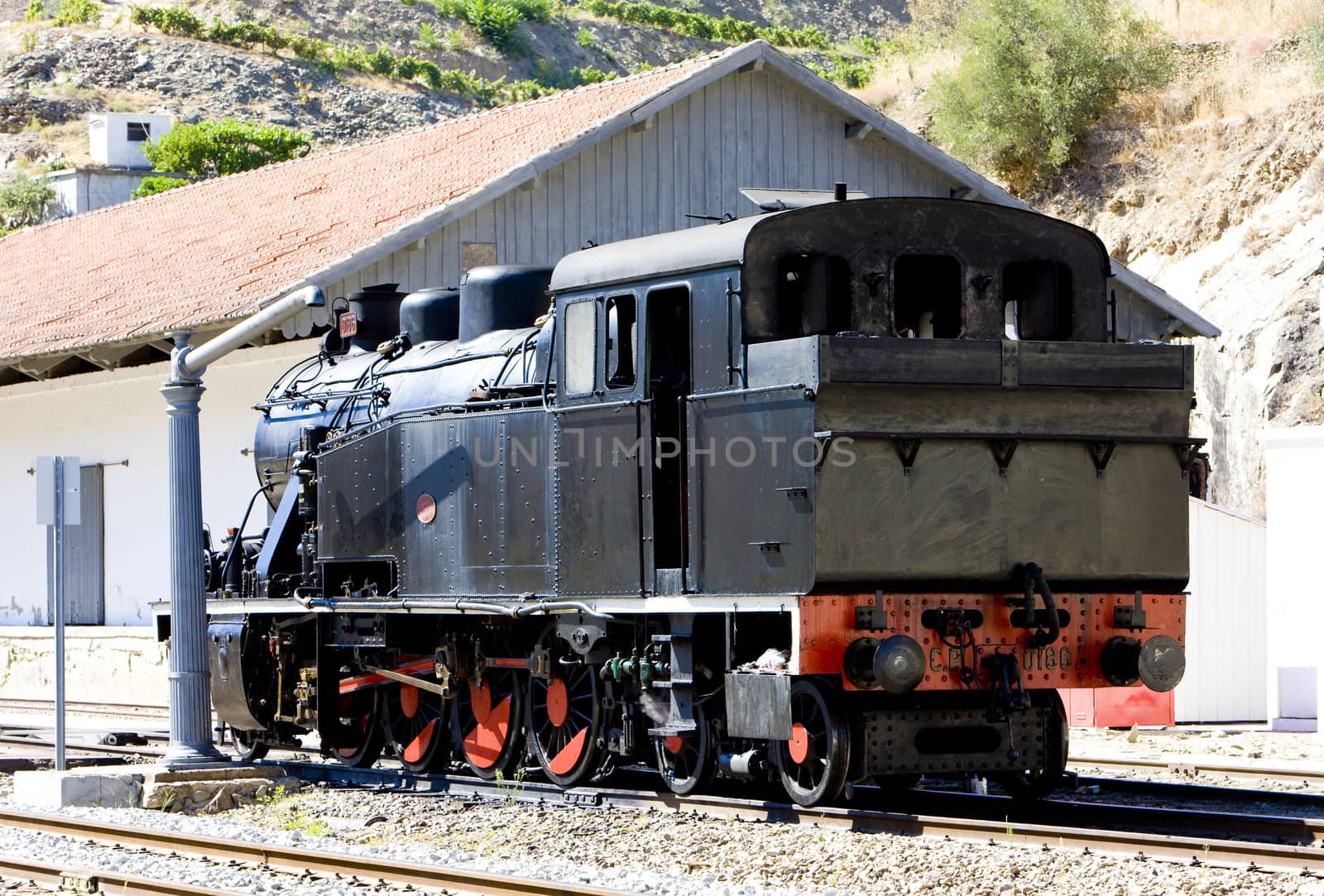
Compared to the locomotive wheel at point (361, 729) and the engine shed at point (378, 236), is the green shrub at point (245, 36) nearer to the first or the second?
the engine shed at point (378, 236)

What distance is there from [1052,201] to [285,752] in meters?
23.6

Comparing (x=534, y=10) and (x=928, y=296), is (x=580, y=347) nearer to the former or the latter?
(x=928, y=296)

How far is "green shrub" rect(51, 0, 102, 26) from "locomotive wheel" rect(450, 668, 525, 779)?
90800mm

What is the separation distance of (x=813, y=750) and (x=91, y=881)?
3.84 metres

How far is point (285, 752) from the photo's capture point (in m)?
15.5

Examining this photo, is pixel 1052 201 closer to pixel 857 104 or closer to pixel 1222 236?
pixel 1222 236

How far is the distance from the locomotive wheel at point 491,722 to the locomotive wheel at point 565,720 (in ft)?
0.58

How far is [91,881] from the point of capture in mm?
7918

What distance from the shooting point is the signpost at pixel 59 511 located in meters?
11.9

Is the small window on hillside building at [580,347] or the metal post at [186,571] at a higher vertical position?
the small window on hillside building at [580,347]

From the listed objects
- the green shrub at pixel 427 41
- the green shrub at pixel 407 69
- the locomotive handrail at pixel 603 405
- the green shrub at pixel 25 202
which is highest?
the green shrub at pixel 427 41

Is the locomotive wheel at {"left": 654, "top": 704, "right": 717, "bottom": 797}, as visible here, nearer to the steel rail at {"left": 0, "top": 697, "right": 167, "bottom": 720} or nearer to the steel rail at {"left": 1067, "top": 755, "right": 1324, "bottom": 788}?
the steel rail at {"left": 1067, "top": 755, "right": 1324, "bottom": 788}

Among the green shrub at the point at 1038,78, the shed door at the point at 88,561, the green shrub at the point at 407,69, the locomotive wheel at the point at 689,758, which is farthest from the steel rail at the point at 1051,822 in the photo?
the green shrub at the point at 407,69

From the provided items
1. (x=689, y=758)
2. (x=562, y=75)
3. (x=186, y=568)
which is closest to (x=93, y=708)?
(x=186, y=568)
